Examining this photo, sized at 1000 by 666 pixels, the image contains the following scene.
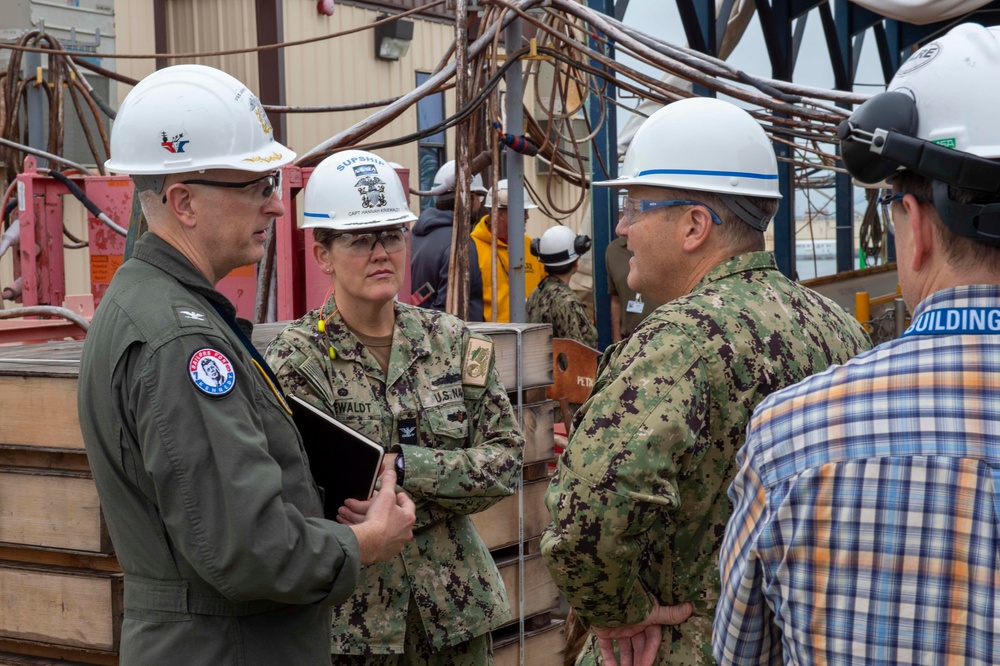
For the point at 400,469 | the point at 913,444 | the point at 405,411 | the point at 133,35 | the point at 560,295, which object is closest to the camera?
the point at 913,444

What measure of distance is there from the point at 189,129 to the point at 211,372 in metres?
0.55

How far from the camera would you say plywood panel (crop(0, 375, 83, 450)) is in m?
3.29

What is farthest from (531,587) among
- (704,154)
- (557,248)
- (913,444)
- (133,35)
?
(133,35)

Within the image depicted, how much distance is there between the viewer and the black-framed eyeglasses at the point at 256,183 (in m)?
2.19

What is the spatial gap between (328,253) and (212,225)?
1071mm

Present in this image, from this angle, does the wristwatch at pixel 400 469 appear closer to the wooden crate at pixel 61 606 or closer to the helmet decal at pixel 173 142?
the wooden crate at pixel 61 606

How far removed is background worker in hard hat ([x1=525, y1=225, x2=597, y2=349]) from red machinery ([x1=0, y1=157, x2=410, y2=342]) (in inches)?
122

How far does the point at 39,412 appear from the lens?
10.9 ft

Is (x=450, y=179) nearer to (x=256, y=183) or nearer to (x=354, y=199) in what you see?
(x=354, y=199)

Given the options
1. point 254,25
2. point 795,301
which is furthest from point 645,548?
point 254,25

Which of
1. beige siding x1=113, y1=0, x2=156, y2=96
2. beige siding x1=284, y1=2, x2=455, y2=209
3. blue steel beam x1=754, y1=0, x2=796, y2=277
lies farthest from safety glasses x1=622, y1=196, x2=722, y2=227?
beige siding x1=284, y1=2, x2=455, y2=209

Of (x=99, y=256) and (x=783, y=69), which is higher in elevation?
(x=783, y=69)

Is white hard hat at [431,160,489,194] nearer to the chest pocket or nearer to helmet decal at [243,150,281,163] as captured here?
the chest pocket

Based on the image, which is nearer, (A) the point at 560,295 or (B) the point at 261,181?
(B) the point at 261,181
